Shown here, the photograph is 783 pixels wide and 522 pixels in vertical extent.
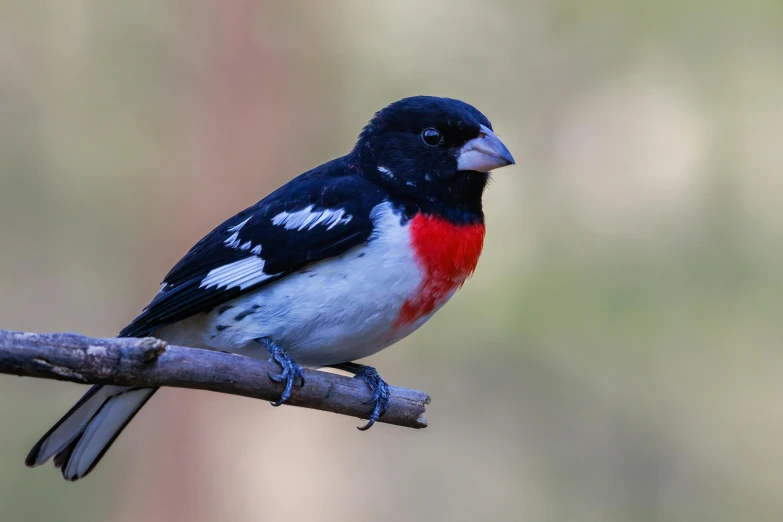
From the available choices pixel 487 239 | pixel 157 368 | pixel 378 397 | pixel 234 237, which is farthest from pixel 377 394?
pixel 487 239

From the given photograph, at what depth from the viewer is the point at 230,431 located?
19.4ft

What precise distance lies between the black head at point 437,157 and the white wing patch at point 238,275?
587mm

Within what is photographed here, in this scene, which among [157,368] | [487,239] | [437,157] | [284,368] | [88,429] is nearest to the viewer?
[157,368]

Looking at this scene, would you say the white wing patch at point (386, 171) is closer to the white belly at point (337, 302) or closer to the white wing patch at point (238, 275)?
the white belly at point (337, 302)

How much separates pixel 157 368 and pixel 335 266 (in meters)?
0.85

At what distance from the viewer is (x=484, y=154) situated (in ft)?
11.4

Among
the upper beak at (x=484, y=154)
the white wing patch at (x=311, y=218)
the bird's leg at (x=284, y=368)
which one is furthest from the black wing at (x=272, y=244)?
the upper beak at (x=484, y=154)

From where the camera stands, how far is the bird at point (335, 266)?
324cm

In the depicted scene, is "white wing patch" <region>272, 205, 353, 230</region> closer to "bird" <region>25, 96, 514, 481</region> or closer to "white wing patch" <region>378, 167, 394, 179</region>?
"bird" <region>25, 96, 514, 481</region>

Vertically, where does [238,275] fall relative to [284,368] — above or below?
above

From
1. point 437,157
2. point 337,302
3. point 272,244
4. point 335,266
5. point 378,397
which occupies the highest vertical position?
point 437,157

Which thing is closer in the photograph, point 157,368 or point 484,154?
point 157,368

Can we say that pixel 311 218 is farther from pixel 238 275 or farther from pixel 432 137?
pixel 432 137

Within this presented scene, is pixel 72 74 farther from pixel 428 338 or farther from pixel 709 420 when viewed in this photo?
pixel 709 420
